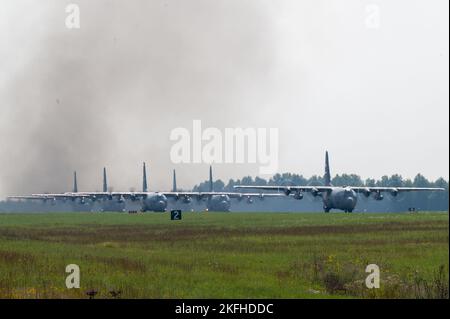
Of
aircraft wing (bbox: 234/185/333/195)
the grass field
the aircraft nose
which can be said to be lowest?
the grass field

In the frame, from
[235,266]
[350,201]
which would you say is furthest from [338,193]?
[235,266]

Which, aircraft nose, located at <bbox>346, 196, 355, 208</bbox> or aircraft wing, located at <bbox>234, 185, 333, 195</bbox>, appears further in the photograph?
aircraft nose, located at <bbox>346, 196, 355, 208</bbox>

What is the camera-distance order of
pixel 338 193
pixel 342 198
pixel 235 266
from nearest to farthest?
pixel 235 266 → pixel 342 198 → pixel 338 193

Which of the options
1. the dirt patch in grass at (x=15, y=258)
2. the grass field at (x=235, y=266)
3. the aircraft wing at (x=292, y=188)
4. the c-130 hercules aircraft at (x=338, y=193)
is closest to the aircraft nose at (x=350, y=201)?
the c-130 hercules aircraft at (x=338, y=193)

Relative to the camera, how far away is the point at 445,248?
38156 millimetres

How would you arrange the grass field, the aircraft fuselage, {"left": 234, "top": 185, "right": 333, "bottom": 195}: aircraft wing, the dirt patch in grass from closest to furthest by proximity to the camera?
the grass field → the dirt patch in grass → {"left": 234, "top": 185, "right": 333, "bottom": 195}: aircraft wing → the aircraft fuselage

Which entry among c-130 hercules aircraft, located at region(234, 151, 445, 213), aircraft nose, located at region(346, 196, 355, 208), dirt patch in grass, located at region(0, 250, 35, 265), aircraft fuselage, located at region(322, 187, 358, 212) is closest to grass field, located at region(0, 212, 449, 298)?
dirt patch in grass, located at region(0, 250, 35, 265)

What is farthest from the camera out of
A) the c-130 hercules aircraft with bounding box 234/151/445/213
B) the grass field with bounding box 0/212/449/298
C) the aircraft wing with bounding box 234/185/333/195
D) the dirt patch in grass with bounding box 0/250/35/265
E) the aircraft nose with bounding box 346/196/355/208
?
the aircraft nose with bounding box 346/196/355/208

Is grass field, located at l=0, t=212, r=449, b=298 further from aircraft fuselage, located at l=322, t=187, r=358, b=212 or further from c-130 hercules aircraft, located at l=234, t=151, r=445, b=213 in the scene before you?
aircraft fuselage, located at l=322, t=187, r=358, b=212

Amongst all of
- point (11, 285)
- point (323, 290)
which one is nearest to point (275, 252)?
point (323, 290)

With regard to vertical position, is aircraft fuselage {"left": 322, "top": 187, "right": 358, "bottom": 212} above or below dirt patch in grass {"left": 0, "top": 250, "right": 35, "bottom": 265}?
above

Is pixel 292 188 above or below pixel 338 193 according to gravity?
above

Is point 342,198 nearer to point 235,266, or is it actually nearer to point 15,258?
point 15,258
